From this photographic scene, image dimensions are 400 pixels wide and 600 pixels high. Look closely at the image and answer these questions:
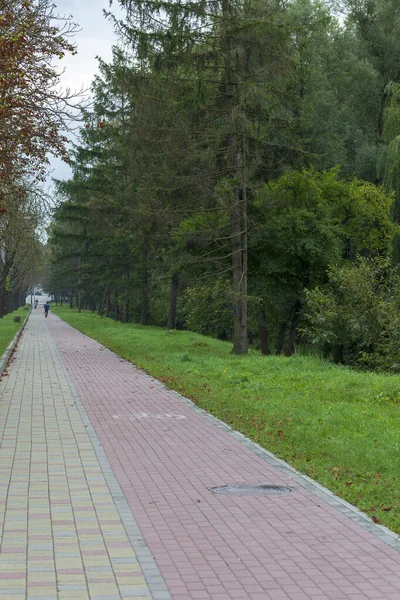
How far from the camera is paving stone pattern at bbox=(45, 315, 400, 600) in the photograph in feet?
17.0

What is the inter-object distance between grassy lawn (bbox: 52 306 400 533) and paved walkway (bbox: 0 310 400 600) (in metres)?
0.41

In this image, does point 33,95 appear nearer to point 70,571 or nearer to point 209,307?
point 70,571

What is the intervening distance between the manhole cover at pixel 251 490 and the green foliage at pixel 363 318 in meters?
14.0

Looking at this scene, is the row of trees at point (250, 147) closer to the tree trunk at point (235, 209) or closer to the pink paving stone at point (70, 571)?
the tree trunk at point (235, 209)

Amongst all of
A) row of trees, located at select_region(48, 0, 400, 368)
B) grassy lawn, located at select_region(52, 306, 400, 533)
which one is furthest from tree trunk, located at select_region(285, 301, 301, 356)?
grassy lawn, located at select_region(52, 306, 400, 533)

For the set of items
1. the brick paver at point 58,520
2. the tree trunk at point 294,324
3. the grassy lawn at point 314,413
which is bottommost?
the brick paver at point 58,520

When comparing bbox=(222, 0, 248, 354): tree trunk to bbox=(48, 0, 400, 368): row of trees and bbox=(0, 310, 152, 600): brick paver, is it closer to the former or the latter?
bbox=(48, 0, 400, 368): row of trees

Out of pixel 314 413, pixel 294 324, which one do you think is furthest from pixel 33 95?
pixel 294 324

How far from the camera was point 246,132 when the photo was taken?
2491 centimetres

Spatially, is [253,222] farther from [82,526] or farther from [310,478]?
[82,526]

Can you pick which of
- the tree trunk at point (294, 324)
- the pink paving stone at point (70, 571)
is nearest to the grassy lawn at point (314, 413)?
the pink paving stone at point (70, 571)

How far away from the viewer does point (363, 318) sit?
907 inches

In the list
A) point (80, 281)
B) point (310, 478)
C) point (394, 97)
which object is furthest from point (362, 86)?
point (310, 478)

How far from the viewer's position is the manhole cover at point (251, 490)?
25.6 feet
